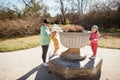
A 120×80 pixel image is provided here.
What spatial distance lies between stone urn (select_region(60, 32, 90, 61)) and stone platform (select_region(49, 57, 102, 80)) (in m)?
0.26

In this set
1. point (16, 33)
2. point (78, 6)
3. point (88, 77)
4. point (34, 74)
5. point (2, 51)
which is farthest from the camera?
point (78, 6)

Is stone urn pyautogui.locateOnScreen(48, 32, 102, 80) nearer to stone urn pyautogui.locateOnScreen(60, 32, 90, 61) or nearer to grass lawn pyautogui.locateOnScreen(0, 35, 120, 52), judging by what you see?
stone urn pyautogui.locateOnScreen(60, 32, 90, 61)

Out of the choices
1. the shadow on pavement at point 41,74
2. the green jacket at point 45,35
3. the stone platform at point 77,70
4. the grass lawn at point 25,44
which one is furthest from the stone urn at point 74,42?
the grass lawn at point 25,44

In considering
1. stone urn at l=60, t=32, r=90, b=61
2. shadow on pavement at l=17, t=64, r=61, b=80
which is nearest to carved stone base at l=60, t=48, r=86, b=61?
stone urn at l=60, t=32, r=90, b=61

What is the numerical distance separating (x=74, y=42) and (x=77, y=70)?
0.88 metres

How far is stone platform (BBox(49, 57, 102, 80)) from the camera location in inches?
192

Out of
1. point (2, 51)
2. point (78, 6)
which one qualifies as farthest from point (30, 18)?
point (78, 6)

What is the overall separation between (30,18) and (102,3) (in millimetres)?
12271

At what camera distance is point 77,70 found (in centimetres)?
487

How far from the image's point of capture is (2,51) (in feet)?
29.0

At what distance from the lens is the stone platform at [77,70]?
4.88 meters

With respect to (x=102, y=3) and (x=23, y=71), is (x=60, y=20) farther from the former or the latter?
(x=23, y=71)

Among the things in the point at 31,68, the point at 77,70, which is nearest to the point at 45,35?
the point at 31,68

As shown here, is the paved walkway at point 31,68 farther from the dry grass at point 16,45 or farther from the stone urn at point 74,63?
the dry grass at point 16,45
